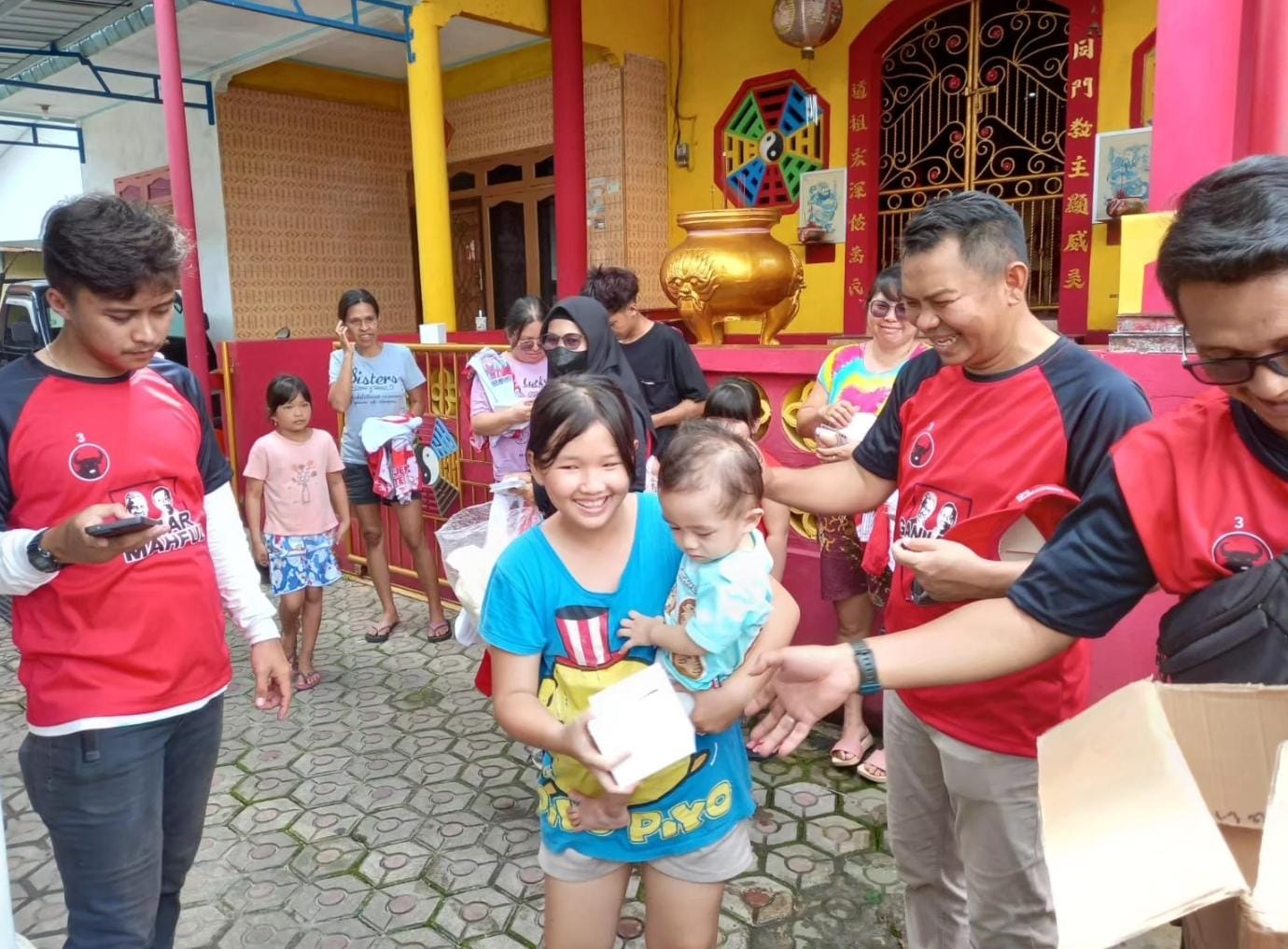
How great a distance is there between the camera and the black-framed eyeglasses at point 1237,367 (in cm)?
114

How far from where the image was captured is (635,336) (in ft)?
13.6

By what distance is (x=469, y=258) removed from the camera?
1096cm

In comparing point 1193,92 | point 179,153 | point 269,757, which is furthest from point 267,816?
point 179,153

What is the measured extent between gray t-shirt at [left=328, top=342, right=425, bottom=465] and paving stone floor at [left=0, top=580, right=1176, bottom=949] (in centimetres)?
145

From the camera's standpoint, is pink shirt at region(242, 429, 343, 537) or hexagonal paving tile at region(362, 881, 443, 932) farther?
pink shirt at region(242, 429, 343, 537)

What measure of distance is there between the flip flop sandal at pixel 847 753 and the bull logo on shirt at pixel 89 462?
2.76m

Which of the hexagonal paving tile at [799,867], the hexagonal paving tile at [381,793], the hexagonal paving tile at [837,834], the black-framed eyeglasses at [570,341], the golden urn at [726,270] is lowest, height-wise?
the hexagonal paving tile at [381,793]

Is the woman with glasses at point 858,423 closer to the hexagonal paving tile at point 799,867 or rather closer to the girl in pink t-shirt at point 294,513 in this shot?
the hexagonal paving tile at point 799,867

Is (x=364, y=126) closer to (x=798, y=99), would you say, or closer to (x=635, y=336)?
(x=798, y=99)

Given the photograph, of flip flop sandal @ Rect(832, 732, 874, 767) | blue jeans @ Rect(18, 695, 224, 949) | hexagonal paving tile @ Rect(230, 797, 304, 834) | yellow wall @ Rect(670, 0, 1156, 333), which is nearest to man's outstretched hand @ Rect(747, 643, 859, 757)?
blue jeans @ Rect(18, 695, 224, 949)

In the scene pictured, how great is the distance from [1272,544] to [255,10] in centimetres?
812

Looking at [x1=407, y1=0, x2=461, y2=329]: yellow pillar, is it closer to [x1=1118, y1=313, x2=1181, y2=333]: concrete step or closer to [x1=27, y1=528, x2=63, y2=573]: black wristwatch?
[x1=1118, y1=313, x2=1181, y2=333]: concrete step

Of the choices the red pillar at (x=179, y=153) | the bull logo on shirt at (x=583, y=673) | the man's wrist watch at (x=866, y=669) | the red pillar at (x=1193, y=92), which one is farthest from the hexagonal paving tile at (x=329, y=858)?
the red pillar at (x=179, y=153)

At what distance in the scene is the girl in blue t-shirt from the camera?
1.74m
